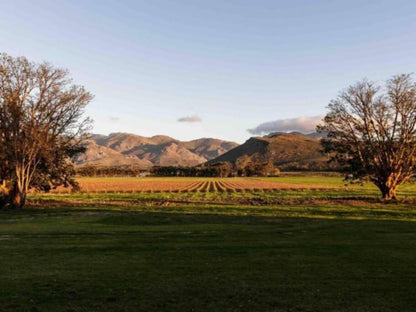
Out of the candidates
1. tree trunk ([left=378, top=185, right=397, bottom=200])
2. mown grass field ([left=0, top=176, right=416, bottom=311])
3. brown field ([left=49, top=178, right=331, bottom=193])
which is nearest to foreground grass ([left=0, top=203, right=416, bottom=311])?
mown grass field ([left=0, top=176, right=416, bottom=311])

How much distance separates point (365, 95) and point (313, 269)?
45.0m

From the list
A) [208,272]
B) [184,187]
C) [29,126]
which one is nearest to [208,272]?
[208,272]

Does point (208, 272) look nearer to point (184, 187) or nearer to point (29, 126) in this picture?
point (29, 126)

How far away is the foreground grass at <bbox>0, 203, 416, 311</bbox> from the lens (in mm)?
8375

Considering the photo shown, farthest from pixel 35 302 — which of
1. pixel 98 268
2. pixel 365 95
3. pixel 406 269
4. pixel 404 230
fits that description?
pixel 365 95

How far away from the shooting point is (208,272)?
444 inches

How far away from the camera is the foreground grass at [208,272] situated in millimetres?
8375

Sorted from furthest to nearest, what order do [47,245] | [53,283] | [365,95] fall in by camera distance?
1. [365,95]
2. [47,245]
3. [53,283]

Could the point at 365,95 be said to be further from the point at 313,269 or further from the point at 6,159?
the point at 6,159

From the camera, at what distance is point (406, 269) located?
37.8ft

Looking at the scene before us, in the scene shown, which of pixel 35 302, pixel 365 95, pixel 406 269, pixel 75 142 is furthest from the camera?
pixel 365 95

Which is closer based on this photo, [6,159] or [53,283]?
[53,283]

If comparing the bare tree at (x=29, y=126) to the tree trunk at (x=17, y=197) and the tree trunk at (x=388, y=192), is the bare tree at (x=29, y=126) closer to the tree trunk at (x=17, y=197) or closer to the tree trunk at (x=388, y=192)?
the tree trunk at (x=17, y=197)

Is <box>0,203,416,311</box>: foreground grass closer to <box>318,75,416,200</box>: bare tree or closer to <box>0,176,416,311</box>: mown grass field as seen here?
<box>0,176,416,311</box>: mown grass field
